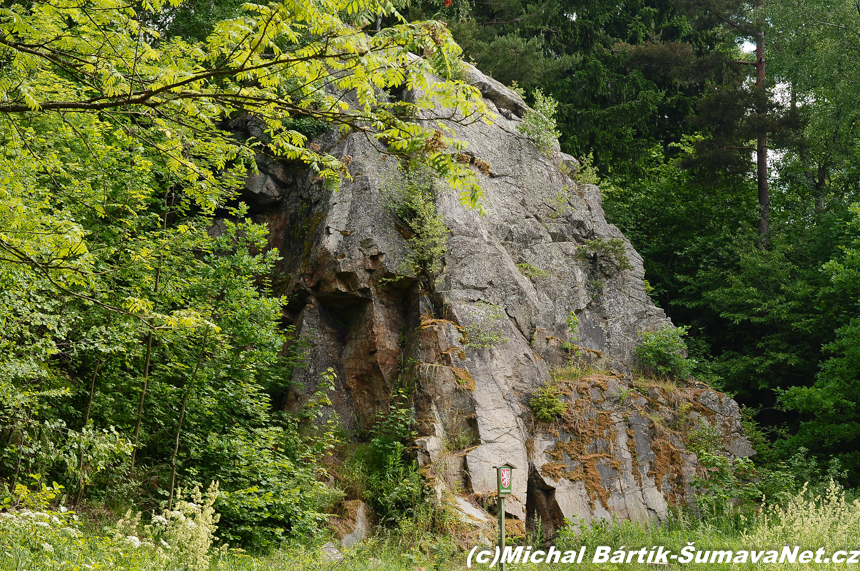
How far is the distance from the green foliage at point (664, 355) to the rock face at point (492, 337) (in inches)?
11.3

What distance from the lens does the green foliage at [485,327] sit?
1095 cm

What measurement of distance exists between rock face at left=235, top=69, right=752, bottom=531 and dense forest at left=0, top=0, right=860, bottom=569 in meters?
0.75

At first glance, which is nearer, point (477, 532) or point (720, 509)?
point (477, 532)

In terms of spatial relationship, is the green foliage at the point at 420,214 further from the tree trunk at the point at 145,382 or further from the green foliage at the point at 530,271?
the tree trunk at the point at 145,382

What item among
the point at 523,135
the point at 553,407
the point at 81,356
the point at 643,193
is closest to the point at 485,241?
the point at 553,407

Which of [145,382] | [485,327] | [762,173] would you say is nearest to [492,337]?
[485,327]

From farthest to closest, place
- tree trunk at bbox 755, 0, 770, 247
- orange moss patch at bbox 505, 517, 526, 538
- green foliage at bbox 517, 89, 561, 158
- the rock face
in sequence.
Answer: tree trunk at bbox 755, 0, 770, 247 → green foliage at bbox 517, 89, 561, 158 → the rock face → orange moss patch at bbox 505, 517, 526, 538

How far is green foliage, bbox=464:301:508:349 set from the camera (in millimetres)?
10953

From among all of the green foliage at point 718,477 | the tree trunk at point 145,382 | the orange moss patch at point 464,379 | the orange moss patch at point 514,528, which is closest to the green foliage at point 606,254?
the green foliage at point 718,477

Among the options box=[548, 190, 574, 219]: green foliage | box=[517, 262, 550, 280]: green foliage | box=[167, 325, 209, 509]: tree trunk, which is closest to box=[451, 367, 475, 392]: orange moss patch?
box=[517, 262, 550, 280]: green foliage

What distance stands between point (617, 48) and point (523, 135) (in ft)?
30.9

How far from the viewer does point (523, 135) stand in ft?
51.5

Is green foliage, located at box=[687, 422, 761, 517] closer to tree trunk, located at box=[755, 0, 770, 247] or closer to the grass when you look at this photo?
the grass

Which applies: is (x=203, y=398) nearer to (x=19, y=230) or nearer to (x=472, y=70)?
(x=19, y=230)
